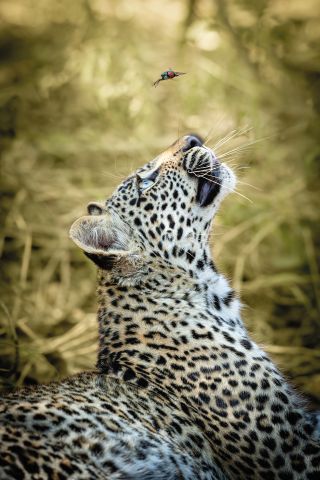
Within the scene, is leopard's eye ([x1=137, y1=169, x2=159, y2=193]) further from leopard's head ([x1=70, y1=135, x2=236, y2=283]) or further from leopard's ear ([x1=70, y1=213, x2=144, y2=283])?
leopard's ear ([x1=70, y1=213, x2=144, y2=283])

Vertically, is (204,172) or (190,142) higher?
(190,142)

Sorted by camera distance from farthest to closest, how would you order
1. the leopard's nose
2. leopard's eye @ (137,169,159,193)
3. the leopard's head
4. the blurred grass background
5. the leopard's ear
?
the blurred grass background
the leopard's nose
leopard's eye @ (137,169,159,193)
the leopard's head
the leopard's ear

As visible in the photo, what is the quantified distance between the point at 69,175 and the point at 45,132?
1259 mm

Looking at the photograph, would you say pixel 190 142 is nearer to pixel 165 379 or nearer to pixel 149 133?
pixel 165 379

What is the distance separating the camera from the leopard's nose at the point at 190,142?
4812mm

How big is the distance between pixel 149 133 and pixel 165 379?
562 cm

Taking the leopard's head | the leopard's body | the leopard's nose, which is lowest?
the leopard's body

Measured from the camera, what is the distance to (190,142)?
484cm

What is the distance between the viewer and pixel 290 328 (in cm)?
758

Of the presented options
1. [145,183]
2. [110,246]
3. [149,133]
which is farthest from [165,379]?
[149,133]

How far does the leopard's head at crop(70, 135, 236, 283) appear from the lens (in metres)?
4.38

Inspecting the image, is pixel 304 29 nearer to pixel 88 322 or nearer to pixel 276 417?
pixel 88 322

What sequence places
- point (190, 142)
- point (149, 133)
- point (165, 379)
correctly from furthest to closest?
point (149, 133) < point (190, 142) < point (165, 379)

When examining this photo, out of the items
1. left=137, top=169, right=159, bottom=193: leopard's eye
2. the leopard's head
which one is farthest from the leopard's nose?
left=137, top=169, right=159, bottom=193: leopard's eye
